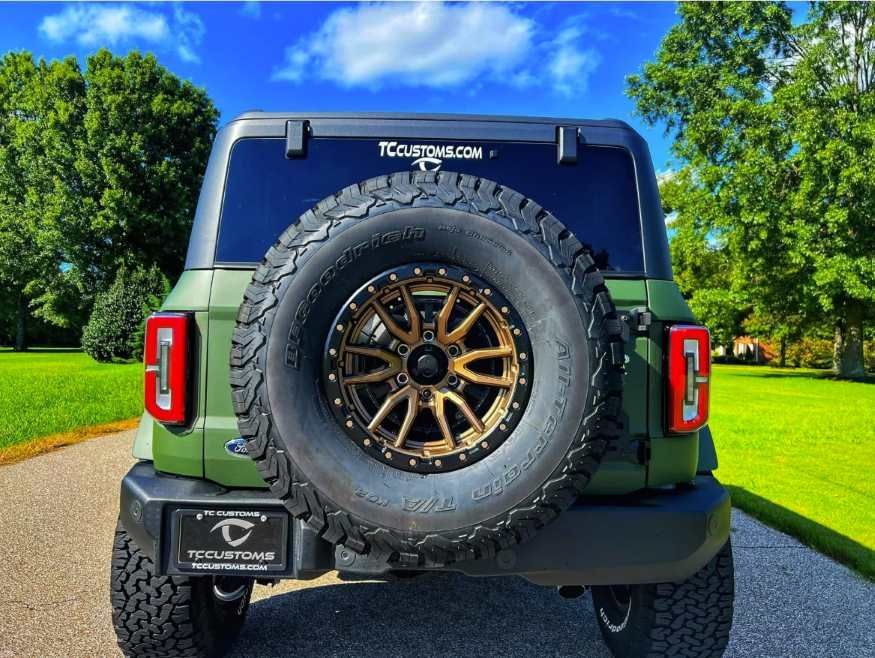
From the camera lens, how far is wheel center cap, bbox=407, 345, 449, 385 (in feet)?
6.52

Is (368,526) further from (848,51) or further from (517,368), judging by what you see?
(848,51)

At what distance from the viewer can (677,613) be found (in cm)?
247

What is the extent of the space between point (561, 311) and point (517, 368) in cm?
22

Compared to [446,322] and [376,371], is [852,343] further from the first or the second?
[376,371]

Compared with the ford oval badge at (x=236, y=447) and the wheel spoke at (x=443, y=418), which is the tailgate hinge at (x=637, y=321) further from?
the ford oval badge at (x=236, y=447)

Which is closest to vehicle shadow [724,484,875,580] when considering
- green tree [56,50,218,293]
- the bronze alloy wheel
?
the bronze alloy wheel

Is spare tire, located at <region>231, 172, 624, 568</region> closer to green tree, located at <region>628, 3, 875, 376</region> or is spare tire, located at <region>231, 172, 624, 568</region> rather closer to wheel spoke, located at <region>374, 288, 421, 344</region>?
wheel spoke, located at <region>374, 288, 421, 344</region>

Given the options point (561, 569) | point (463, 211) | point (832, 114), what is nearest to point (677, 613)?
point (561, 569)

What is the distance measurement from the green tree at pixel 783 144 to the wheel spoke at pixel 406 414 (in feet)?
80.1

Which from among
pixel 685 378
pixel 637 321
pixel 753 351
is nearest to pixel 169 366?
pixel 637 321

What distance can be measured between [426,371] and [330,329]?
1.04 feet

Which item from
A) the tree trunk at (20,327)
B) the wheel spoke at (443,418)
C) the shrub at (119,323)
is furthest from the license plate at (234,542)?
the tree trunk at (20,327)

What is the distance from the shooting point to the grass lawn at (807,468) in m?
5.03

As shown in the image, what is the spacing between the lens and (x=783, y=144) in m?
23.8
